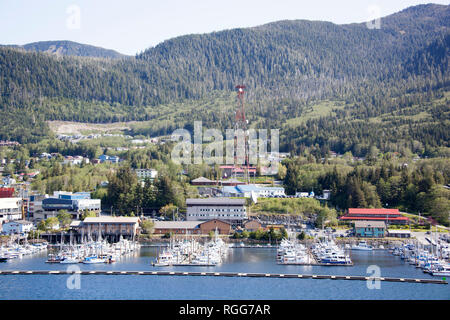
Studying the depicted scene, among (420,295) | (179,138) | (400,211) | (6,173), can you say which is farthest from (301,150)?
(420,295)

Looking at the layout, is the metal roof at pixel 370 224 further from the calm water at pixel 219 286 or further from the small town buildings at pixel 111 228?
the small town buildings at pixel 111 228

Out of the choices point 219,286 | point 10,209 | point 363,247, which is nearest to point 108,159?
point 10,209

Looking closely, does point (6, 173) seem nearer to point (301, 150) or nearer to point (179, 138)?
point (179, 138)

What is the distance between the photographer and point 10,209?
Answer: 179ft

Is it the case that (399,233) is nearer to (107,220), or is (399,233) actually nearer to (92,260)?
(107,220)

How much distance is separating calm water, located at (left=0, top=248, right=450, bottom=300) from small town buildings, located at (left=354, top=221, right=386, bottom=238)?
1024 cm

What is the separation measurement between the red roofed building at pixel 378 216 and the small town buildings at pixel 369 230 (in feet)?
6.98

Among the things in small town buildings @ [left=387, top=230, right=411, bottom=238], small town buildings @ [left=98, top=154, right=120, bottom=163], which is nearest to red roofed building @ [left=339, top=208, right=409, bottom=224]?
small town buildings @ [left=387, top=230, right=411, bottom=238]

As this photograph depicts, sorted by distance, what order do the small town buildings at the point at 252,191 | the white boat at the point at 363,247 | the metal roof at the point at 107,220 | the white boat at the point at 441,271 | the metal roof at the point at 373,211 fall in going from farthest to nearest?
the small town buildings at the point at 252,191
the metal roof at the point at 373,211
the metal roof at the point at 107,220
the white boat at the point at 363,247
the white boat at the point at 441,271

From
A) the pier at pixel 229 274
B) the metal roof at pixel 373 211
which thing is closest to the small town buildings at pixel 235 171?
the metal roof at pixel 373 211

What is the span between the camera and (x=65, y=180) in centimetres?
6588

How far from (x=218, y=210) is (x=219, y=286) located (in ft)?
73.1

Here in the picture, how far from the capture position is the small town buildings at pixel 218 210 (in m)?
53.1

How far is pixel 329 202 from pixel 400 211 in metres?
6.38
